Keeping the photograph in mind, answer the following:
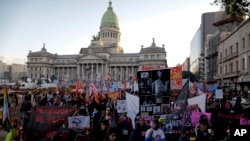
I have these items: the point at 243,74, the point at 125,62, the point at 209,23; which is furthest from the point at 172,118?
the point at 125,62

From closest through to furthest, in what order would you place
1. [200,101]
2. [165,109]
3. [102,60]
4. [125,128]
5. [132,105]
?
[165,109] → [125,128] → [132,105] → [200,101] → [102,60]

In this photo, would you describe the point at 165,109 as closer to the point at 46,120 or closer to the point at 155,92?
the point at 155,92

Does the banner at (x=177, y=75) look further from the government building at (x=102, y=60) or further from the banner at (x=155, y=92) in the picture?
the government building at (x=102, y=60)

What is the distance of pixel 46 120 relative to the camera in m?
8.50

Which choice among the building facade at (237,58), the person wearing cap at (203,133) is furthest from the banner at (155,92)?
the building facade at (237,58)

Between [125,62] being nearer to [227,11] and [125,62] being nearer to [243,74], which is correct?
[243,74]

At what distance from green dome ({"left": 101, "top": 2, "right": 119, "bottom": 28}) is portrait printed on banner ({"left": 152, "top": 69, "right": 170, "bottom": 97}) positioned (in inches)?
4869

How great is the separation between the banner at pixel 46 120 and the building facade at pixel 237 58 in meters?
27.3

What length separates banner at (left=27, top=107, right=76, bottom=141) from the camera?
827cm

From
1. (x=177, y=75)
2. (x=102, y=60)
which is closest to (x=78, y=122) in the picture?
(x=177, y=75)

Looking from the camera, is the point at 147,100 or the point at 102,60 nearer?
the point at 147,100

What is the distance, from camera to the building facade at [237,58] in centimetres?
3566

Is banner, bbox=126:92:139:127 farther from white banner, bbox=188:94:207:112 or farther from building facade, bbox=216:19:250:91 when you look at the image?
building facade, bbox=216:19:250:91

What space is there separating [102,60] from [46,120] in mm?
107349
